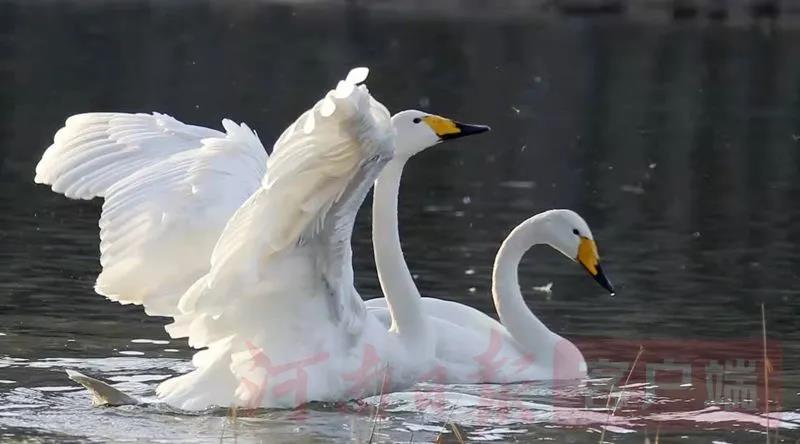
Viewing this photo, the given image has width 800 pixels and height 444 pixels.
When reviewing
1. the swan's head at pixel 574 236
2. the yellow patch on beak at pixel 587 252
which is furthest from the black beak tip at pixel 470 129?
the yellow patch on beak at pixel 587 252

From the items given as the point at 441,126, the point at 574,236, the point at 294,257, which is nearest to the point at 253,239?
the point at 294,257

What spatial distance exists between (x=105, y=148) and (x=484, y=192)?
888 cm

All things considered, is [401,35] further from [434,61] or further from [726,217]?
[726,217]

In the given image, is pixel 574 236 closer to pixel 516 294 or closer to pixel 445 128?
pixel 516 294

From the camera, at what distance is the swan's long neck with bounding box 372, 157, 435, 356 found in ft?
34.3

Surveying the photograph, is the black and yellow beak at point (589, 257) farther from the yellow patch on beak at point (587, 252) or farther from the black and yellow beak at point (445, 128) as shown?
the black and yellow beak at point (445, 128)

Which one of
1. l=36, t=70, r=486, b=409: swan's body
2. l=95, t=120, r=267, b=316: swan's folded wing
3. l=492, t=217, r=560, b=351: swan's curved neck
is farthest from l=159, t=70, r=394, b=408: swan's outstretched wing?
l=492, t=217, r=560, b=351: swan's curved neck

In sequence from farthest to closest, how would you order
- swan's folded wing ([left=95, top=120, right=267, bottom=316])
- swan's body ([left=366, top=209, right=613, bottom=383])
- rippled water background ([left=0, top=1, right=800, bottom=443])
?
swan's body ([left=366, top=209, right=613, bottom=383])
swan's folded wing ([left=95, top=120, right=267, bottom=316])
rippled water background ([left=0, top=1, right=800, bottom=443])

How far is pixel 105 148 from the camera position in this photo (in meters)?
10.6

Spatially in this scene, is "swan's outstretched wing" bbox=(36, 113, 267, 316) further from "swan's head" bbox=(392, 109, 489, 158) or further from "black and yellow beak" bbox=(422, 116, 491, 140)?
"black and yellow beak" bbox=(422, 116, 491, 140)

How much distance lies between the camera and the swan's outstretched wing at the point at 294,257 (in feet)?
26.3

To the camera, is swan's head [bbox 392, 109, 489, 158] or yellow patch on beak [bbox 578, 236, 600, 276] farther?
yellow patch on beak [bbox 578, 236, 600, 276]

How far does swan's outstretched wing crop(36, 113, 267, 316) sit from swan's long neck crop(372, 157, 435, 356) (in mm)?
755

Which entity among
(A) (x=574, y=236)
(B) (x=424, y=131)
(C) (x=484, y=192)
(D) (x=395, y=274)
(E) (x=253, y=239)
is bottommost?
(E) (x=253, y=239)
